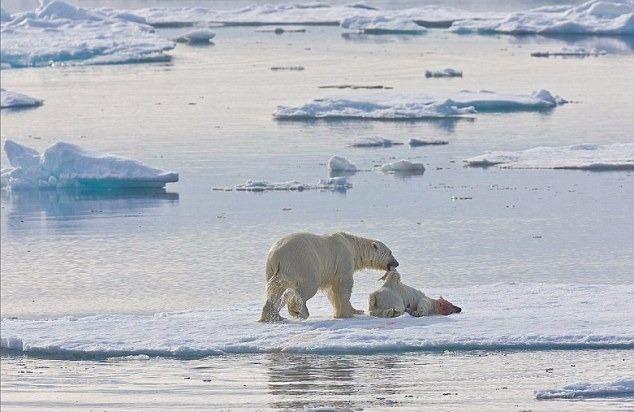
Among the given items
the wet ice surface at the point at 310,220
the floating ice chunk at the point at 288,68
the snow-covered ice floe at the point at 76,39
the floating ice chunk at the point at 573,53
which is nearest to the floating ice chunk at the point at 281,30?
the snow-covered ice floe at the point at 76,39

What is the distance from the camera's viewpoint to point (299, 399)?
815 cm

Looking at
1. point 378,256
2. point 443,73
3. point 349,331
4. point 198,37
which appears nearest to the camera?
point 349,331

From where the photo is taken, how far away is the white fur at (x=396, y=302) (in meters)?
10.6

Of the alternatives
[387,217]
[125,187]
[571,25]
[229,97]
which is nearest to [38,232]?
[125,187]

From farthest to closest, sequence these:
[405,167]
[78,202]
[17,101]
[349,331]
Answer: [17,101] → [405,167] → [78,202] → [349,331]

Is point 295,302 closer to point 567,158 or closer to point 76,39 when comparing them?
point 567,158

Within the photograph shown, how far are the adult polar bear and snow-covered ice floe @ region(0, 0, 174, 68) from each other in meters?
32.3

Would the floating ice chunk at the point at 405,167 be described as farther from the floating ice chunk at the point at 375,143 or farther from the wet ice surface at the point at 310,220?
the floating ice chunk at the point at 375,143

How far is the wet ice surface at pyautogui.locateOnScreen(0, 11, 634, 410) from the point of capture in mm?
8898

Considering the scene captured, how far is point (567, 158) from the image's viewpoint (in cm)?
2234

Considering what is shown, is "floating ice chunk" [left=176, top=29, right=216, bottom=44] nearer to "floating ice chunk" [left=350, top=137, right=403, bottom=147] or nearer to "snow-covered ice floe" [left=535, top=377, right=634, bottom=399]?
"floating ice chunk" [left=350, top=137, right=403, bottom=147]

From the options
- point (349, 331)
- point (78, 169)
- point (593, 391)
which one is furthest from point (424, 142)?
point (593, 391)

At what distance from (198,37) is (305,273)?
37.8m

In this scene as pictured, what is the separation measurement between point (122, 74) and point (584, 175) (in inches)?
820
